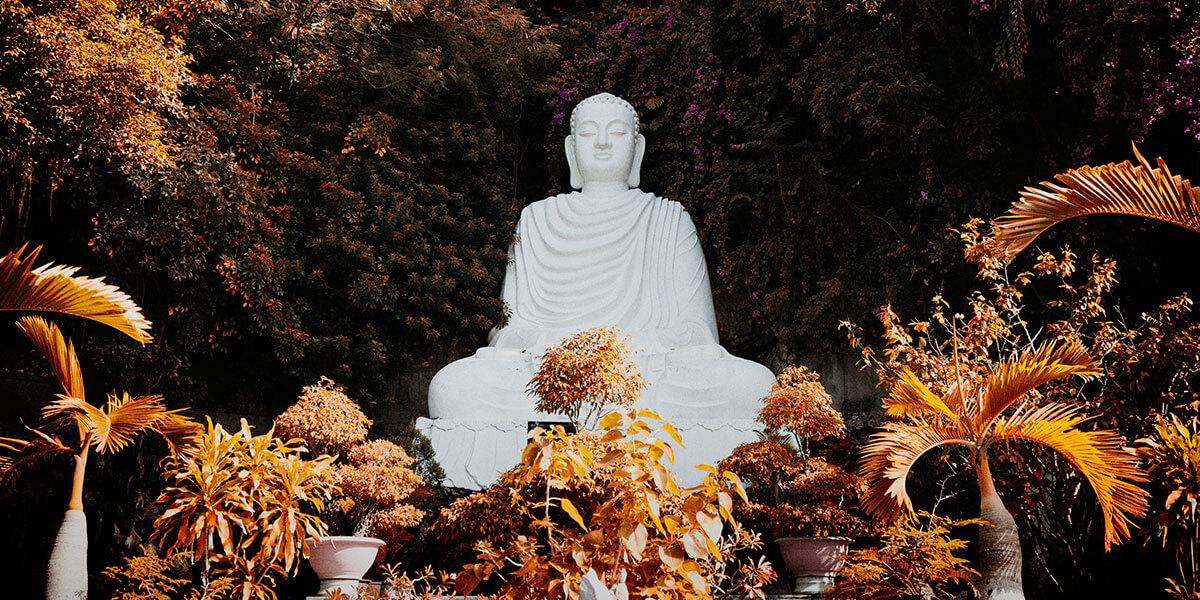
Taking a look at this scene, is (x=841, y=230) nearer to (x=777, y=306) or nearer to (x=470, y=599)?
(x=777, y=306)

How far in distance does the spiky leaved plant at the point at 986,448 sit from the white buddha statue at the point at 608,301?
273 cm

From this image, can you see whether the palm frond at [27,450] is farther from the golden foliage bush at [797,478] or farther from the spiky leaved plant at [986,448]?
the spiky leaved plant at [986,448]

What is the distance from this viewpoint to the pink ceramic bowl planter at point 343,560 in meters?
5.44

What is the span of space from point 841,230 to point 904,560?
13.6ft

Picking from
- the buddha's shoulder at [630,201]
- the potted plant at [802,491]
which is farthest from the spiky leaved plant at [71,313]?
the buddha's shoulder at [630,201]

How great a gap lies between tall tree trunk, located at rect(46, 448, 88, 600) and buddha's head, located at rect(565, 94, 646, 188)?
208 inches

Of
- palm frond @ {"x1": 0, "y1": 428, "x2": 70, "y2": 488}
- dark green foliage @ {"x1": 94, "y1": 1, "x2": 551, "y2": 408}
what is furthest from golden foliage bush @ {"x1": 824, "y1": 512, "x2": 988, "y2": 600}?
dark green foliage @ {"x1": 94, "y1": 1, "x2": 551, "y2": 408}

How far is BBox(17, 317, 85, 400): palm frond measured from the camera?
495cm

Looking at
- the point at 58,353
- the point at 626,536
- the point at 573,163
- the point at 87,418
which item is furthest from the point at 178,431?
the point at 573,163

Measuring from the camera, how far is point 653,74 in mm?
9625

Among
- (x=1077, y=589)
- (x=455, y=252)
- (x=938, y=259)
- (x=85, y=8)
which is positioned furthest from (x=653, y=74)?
(x=1077, y=589)

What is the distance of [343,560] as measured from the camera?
18.0ft

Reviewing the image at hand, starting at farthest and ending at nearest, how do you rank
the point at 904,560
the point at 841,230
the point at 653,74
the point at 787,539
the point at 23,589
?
the point at 653,74 < the point at 841,230 < the point at 23,589 < the point at 787,539 < the point at 904,560

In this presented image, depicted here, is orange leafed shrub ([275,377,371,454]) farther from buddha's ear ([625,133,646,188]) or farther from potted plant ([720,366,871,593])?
buddha's ear ([625,133,646,188])
